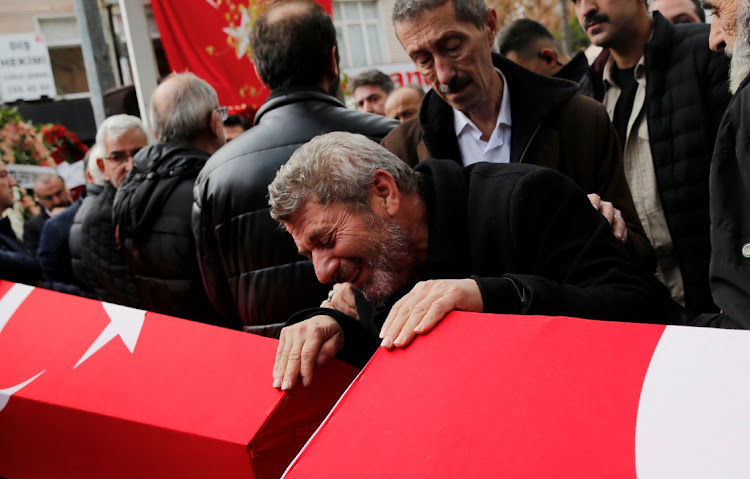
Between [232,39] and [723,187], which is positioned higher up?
[232,39]

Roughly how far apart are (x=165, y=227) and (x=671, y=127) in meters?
2.11

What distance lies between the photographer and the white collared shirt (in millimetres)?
2792

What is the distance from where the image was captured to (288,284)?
2.86m

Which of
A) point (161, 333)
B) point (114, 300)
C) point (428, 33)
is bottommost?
point (114, 300)

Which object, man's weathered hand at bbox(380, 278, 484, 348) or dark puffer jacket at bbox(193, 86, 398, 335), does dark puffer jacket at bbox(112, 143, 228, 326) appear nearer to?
dark puffer jacket at bbox(193, 86, 398, 335)

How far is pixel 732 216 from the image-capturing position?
166 centimetres

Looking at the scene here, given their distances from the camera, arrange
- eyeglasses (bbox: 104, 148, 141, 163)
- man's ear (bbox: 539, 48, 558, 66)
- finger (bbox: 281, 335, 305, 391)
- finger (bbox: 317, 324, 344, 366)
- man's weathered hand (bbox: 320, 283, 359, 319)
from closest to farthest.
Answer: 1. finger (bbox: 281, 335, 305, 391)
2. finger (bbox: 317, 324, 344, 366)
3. man's weathered hand (bbox: 320, 283, 359, 319)
4. eyeglasses (bbox: 104, 148, 141, 163)
5. man's ear (bbox: 539, 48, 558, 66)

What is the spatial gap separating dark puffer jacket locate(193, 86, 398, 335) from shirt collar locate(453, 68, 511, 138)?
0.31m

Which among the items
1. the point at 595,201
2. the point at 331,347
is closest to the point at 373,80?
the point at 595,201

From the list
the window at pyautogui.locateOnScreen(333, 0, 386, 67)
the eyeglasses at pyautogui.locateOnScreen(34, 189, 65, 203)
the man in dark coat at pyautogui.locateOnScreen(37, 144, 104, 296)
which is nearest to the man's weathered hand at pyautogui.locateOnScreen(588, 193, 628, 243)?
the man in dark coat at pyautogui.locateOnScreen(37, 144, 104, 296)

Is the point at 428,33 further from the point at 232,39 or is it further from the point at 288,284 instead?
the point at 232,39

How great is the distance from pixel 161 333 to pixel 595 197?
1.32 m

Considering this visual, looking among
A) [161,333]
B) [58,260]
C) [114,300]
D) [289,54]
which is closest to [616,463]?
[161,333]

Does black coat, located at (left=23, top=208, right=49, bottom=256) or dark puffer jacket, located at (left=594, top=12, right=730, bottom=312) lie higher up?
dark puffer jacket, located at (left=594, top=12, right=730, bottom=312)
